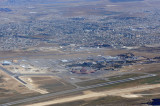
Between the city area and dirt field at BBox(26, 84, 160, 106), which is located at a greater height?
the city area

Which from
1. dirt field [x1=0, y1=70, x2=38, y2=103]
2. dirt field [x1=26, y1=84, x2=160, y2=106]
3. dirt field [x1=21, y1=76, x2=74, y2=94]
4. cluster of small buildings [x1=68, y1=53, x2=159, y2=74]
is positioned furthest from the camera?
cluster of small buildings [x1=68, y1=53, x2=159, y2=74]

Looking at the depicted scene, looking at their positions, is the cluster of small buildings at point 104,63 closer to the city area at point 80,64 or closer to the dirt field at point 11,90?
the city area at point 80,64

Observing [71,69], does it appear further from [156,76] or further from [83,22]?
[83,22]

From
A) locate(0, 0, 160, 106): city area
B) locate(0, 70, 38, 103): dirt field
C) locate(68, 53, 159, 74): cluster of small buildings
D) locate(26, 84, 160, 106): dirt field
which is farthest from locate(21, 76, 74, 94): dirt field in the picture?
locate(68, 53, 159, 74): cluster of small buildings

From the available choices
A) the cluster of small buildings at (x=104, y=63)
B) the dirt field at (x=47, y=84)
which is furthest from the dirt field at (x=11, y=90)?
the cluster of small buildings at (x=104, y=63)

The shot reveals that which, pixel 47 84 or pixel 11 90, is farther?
pixel 47 84

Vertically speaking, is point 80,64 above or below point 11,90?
above

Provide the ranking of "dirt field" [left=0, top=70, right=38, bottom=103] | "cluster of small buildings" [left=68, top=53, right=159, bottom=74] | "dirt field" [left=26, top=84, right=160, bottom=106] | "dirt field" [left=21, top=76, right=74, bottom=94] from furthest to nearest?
"cluster of small buildings" [left=68, top=53, right=159, bottom=74]
"dirt field" [left=21, top=76, right=74, bottom=94]
"dirt field" [left=0, top=70, right=38, bottom=103]
"dirt field" [left=26, top=84, right=160, bottom=106]

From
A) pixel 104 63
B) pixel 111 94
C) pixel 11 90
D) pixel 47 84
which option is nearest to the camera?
pixel 111 94

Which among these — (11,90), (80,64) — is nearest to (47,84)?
(11,90)

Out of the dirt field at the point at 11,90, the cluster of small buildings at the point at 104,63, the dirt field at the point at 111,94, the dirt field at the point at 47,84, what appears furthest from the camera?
the cluster of small buildings at the point at 104,63

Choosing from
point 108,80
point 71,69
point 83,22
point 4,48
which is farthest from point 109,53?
point 83,22

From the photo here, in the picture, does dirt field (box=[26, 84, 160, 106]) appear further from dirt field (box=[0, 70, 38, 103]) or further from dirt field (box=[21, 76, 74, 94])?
dirt field (box=[0, 70, 38, 103])

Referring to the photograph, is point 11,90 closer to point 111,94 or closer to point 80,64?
point 111,94
